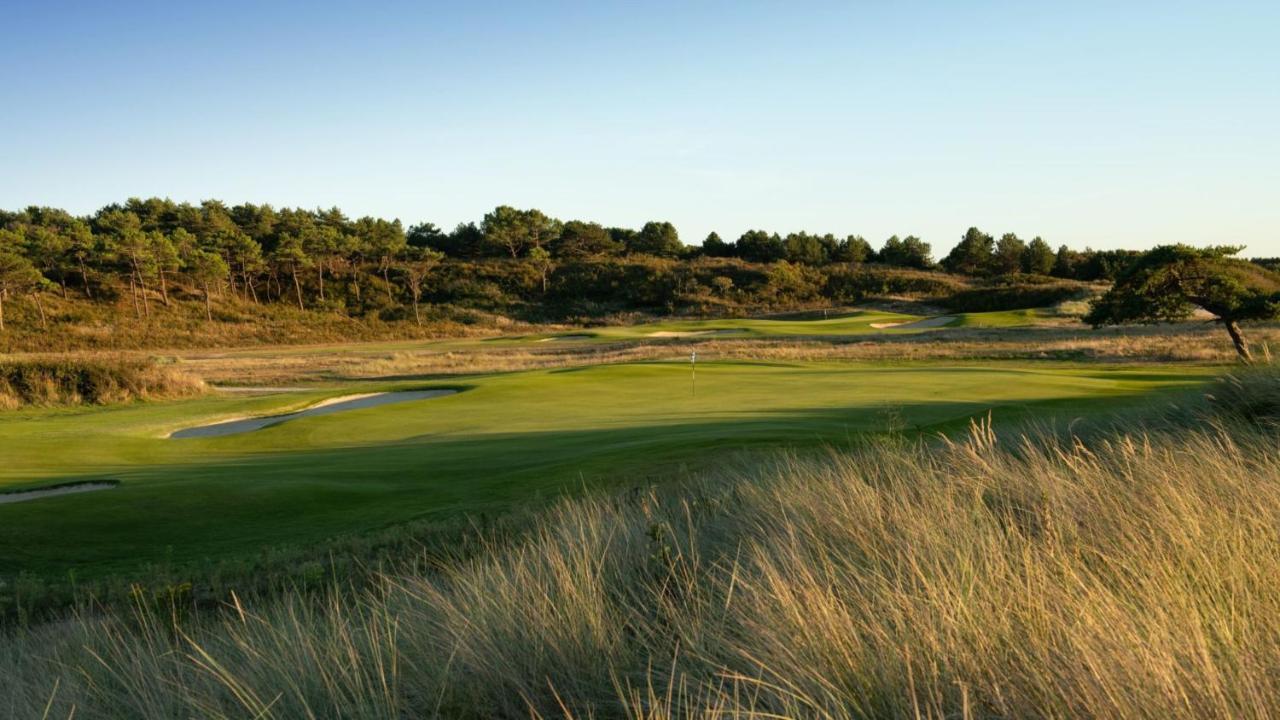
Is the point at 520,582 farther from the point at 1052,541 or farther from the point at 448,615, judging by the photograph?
the point at 1052,541

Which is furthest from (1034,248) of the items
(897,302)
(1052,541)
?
(1052,541)

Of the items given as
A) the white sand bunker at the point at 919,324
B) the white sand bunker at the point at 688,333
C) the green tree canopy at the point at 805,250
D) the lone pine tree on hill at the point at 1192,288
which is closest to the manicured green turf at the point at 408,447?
the lone pine tree on hill at the point at 1192,288

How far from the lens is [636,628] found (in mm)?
4035

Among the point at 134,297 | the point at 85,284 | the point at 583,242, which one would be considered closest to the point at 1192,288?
the point at 134,297

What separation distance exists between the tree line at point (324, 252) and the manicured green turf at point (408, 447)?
5551 centimetres

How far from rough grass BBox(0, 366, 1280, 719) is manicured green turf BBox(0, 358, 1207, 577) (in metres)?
3.89

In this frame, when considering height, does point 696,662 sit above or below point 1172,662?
below

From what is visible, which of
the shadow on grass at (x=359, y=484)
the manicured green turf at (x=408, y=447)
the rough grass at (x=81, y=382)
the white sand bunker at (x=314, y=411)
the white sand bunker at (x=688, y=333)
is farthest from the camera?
the white sand bunker at (x=688, y=333)

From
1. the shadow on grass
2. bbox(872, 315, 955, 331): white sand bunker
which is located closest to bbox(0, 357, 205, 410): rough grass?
the shadow on grass

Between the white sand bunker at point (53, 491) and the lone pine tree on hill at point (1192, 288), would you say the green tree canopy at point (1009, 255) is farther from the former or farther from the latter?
the white sand bunker at point (53, 491)

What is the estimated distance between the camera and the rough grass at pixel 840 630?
2.76 meters

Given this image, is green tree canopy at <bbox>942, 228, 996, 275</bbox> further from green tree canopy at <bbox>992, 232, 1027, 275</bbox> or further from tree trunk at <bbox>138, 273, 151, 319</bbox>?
tree trunk at <bbox>138, 273, 151, 319</bbox>

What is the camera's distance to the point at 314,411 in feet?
77.7

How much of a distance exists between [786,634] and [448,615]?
6.57 ft
